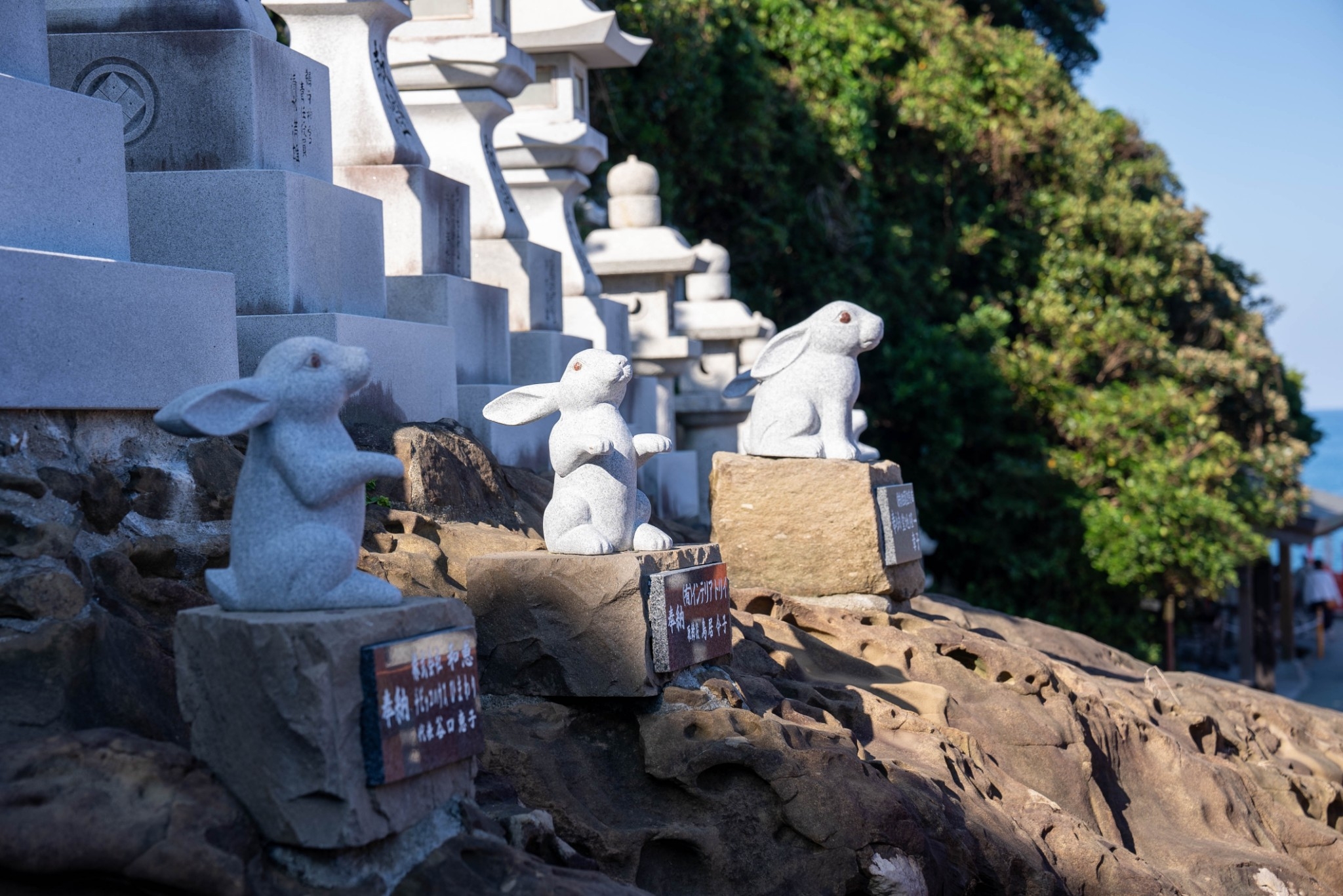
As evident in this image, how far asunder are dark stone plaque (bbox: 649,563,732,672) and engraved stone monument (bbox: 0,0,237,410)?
60.3 inches

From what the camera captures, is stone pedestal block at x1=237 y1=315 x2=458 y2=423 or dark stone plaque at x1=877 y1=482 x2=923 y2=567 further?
dark stone plaque at x1=877 y1=482 x2=923 y2=567

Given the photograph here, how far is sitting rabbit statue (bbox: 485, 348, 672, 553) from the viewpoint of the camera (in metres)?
4.10

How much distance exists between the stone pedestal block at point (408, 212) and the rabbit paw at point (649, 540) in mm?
2255

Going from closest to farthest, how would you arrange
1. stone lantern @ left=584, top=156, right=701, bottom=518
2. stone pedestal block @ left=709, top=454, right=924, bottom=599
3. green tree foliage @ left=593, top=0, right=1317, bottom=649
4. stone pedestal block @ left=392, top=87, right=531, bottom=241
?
stone pedestal block @ left=709, top=454, right=924, bottom=599, stone pedestal block @ left=392, top=87, right=531, bottom=241, stone lantern @ left=584, top=156, right=701, bottom=518, green tree foliage @ left=593, top=0, right=1317, bottom=649

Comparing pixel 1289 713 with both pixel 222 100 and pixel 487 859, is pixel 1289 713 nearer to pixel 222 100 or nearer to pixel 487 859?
pixel 487 859

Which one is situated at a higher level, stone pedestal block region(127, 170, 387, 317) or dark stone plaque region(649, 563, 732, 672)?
stone pedestal block region(127, 170, 387, 317)

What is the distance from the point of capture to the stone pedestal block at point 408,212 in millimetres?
5941

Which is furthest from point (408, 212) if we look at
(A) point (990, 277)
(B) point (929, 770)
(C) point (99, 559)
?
(A) point (990, 277)

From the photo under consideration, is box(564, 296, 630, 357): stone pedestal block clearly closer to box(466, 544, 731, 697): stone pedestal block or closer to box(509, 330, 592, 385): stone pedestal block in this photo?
box(509, 330, 592, 385): stone pedestal block

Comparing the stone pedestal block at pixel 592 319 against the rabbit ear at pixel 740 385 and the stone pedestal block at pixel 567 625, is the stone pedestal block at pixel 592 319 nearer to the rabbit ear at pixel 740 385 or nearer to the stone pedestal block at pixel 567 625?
the rabbit ear at pixel 740 385

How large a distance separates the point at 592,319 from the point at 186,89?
3.51 m

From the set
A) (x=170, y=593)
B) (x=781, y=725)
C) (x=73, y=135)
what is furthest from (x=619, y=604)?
(x=73, y=135)

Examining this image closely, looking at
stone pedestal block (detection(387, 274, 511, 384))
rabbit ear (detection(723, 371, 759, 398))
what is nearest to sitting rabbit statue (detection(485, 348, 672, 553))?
stone pedestal block (detection(387, 274, 511, 384))

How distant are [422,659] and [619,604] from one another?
42.2 inches
